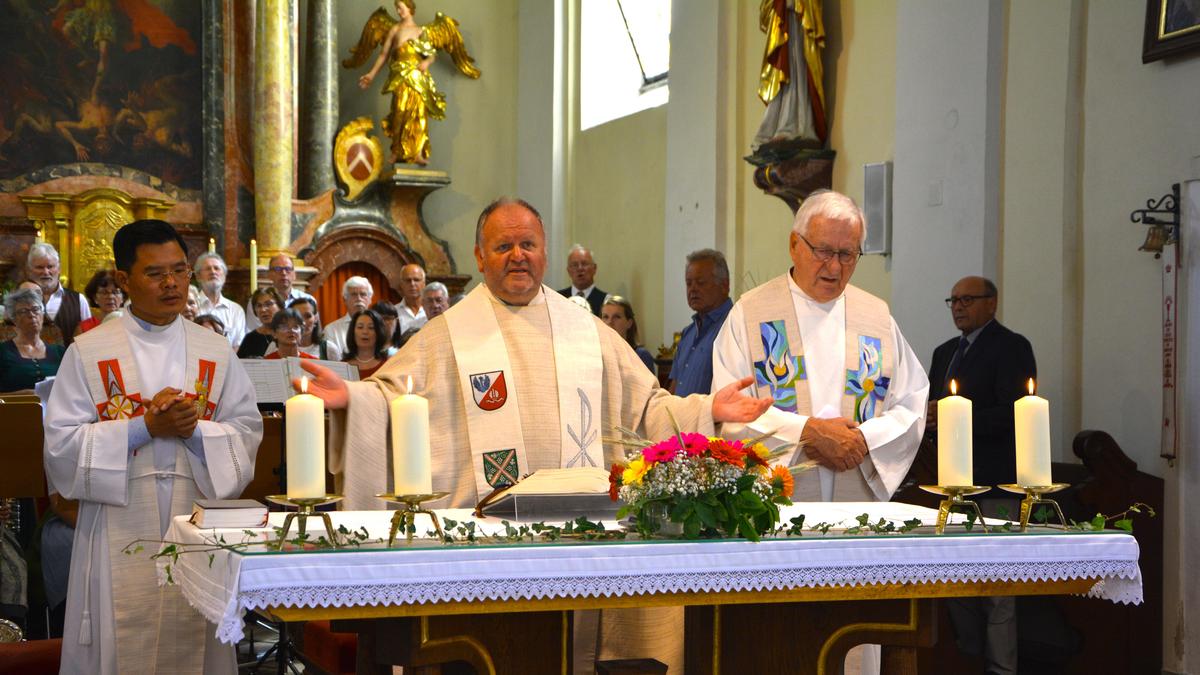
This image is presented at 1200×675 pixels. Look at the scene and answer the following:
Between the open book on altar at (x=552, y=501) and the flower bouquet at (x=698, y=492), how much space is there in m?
0.25

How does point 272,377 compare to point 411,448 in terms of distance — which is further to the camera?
point 272,377

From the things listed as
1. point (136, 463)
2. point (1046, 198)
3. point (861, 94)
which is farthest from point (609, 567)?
point (861, 94)

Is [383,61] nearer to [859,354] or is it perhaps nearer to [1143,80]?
[1143,80]

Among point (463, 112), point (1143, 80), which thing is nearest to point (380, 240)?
point (463, 112)

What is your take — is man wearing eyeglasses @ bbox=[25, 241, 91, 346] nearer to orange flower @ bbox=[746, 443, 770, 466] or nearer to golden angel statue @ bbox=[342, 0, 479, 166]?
golden angel statue @ bbox=[342, 0, 479, 166]

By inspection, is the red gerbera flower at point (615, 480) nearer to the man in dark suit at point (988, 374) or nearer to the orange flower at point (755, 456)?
the orange flower at point (755, 456)

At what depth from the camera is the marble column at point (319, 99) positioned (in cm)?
1442

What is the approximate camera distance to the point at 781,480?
3098mm

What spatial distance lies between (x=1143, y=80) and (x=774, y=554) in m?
4.51

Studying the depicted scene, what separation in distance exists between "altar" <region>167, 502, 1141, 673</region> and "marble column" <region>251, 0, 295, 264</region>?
1101 cm

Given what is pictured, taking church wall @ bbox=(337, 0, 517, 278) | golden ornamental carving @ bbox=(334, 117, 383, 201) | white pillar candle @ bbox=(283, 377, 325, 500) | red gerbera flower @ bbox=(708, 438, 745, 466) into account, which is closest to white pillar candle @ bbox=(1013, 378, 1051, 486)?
red gerbera flower @ bbox=(708, 438, 745, 466)

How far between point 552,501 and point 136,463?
1523 millimetres

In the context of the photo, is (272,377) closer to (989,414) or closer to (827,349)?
(827,349)

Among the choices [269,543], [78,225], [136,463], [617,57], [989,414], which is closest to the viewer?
[269,543]
